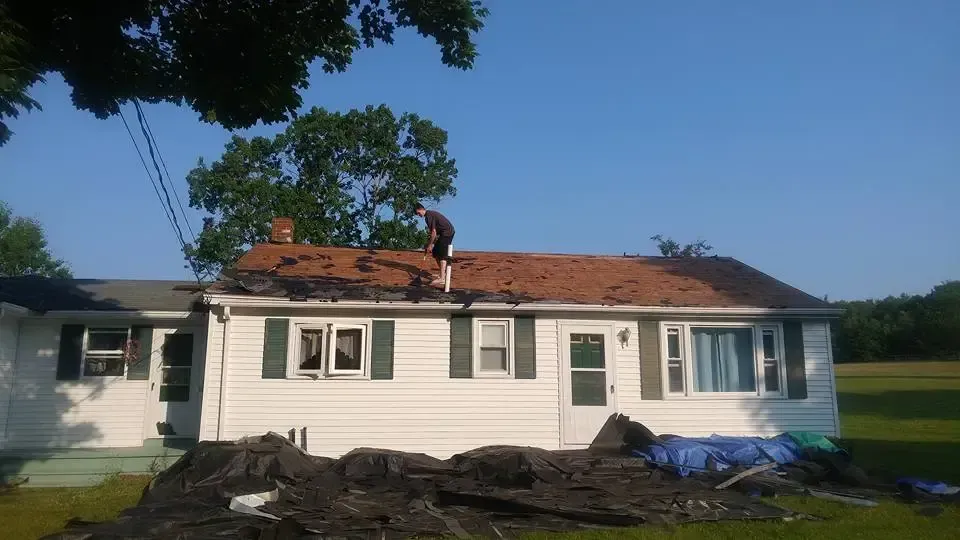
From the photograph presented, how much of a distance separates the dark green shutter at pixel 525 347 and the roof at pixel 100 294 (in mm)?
5791

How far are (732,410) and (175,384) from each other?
1064cm

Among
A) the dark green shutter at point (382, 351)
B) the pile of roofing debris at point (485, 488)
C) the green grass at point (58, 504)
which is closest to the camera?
the pile of roofing debris at point (485, 488)

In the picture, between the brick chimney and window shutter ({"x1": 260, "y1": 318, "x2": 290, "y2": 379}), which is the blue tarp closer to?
window shutter ({"x1": 260, "y1": 318, "x2": 290, "y2": 379})

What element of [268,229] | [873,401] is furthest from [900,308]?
[268,229]

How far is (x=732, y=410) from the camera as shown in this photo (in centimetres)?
1289

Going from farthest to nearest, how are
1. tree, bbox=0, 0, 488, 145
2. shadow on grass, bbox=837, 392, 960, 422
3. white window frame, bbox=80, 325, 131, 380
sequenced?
shadow on grass, bbox=837, 392, 960, 422 < white window frame, bbox=80, 325, 131, 380 < tree, bbox=0, 0, 488, 145

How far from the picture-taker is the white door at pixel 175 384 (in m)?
13.2

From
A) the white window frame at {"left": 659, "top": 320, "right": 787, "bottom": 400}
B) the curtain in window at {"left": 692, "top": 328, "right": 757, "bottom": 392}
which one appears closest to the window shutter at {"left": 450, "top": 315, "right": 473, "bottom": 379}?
the white window frame at {"left": 659, "top": 320, "right": 787, "bottom": 400}

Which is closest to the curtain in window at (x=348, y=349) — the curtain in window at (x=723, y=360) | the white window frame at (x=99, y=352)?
the white window frame at (x=99, y=352)

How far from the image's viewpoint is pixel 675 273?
51.1 ft

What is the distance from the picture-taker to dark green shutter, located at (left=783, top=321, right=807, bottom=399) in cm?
1302

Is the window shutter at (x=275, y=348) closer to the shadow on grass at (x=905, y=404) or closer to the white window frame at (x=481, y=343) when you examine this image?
the white window frame at (x=481, y=343)

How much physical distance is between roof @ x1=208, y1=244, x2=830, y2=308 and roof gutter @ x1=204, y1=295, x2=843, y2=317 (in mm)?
107

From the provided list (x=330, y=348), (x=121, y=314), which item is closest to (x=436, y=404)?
(x=330, y=348)
